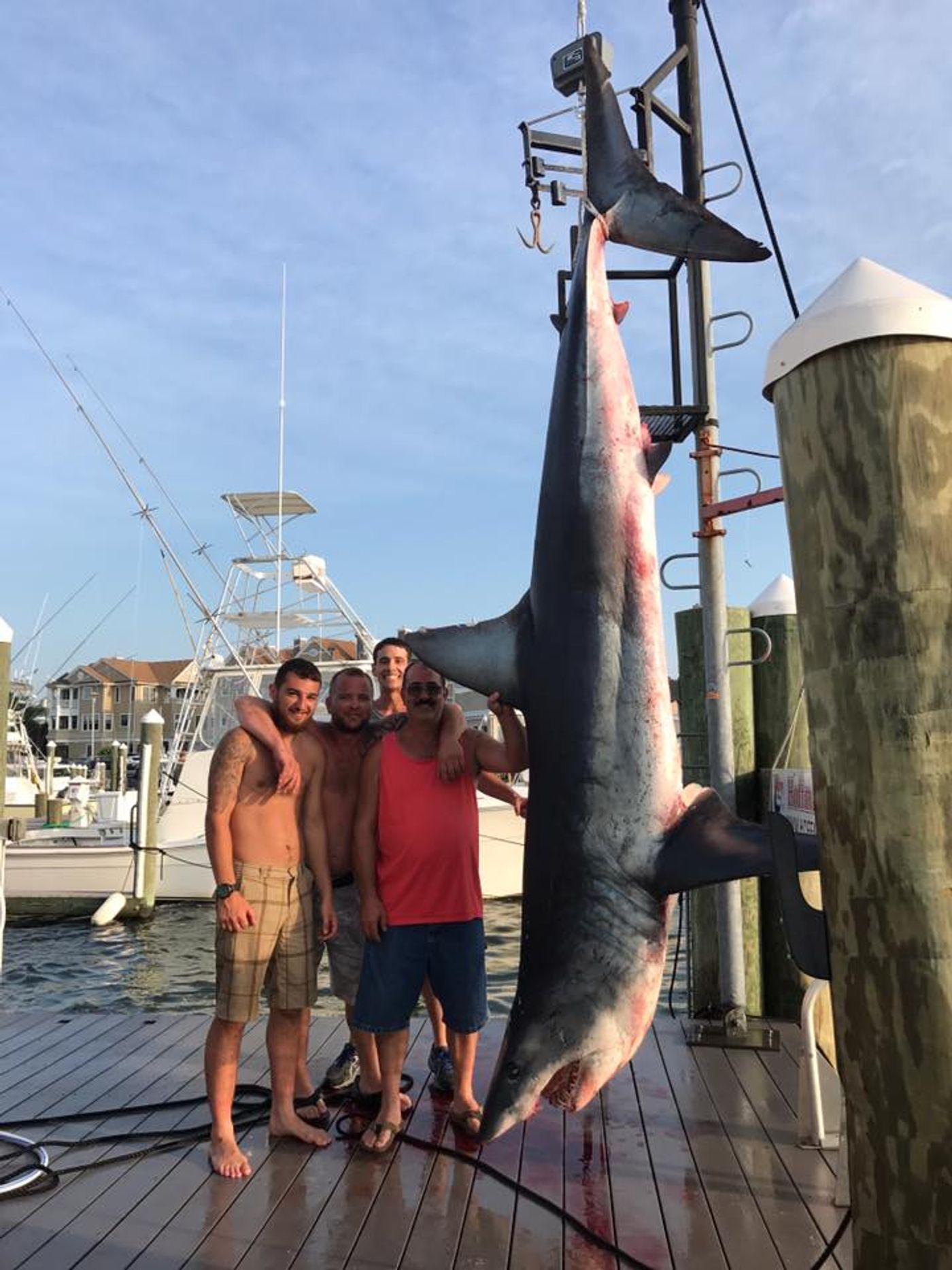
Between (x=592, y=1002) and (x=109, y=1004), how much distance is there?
8.27 metres

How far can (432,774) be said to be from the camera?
10.7ft

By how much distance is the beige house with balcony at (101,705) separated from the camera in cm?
6219

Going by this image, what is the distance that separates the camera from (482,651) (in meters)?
2.59

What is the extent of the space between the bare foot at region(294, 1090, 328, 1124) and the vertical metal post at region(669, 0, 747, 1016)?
1707mm

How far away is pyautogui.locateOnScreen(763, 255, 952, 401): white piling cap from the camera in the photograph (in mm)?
1478

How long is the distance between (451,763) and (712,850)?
1.29 meters

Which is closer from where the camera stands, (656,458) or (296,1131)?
(656,458)

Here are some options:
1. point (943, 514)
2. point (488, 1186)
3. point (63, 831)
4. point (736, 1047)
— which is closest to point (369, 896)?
point (488, 1186)

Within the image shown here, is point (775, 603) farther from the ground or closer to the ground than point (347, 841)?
farther from the ground

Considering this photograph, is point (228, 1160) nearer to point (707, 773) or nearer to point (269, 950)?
point (269, 950)

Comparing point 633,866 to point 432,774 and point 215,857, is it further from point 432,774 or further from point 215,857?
point 215,857

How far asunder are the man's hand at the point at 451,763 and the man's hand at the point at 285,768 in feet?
1.54

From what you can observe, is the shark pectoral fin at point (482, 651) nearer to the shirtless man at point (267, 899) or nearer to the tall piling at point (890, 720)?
the shirtless man at point (267, 899)

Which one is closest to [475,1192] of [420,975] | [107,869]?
[420,975]
